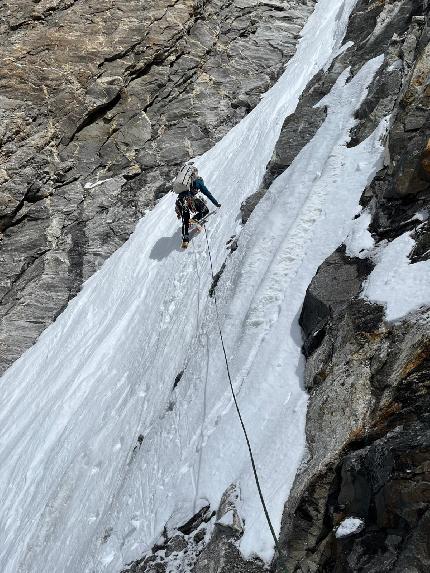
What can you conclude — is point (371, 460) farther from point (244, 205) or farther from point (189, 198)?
point (189, 198)

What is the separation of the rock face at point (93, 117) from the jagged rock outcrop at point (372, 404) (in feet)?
46.2

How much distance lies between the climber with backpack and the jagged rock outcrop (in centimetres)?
588

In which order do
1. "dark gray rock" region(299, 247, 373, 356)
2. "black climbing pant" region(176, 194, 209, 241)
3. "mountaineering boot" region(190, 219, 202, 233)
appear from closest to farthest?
"dark gray rock" region(299, 247, 373, 356) → "black climbing pant" region(176, 194, 209, 241) → "mountaineering boot" region(190, 219, 202, 233)

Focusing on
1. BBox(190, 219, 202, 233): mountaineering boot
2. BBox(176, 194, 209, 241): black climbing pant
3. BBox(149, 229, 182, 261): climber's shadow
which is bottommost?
BBox(149, 229, 182, 261): climber's shadow

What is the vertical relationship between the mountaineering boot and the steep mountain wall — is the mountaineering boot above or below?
below

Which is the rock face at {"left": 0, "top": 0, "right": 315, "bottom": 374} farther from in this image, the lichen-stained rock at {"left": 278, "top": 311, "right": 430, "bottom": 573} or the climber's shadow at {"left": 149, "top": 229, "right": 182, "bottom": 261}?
the lichen-stained rock at {"left": 278, "top": 311, "right": 430, "bottom": 573}

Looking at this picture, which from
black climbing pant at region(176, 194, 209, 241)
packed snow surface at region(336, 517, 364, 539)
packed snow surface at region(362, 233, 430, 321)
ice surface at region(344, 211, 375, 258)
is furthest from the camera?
black climbing pant at region(176, 194, 209, 241)

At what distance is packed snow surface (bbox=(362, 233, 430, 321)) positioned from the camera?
614 centimetres

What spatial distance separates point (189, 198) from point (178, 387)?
6292mm

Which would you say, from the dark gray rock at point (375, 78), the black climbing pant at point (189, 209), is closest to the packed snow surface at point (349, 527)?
the dark gray rock at point (375, 78)

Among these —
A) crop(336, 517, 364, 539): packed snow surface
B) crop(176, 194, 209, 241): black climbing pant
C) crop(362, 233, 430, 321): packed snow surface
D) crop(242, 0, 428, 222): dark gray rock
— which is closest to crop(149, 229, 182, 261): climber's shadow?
crop(176, 194, 209, 241): black climbing pant

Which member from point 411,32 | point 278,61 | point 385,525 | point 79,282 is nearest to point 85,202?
point 79,282

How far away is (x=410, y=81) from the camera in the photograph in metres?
8.85

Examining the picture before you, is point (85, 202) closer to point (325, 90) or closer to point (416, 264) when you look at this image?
point (325, 90)
